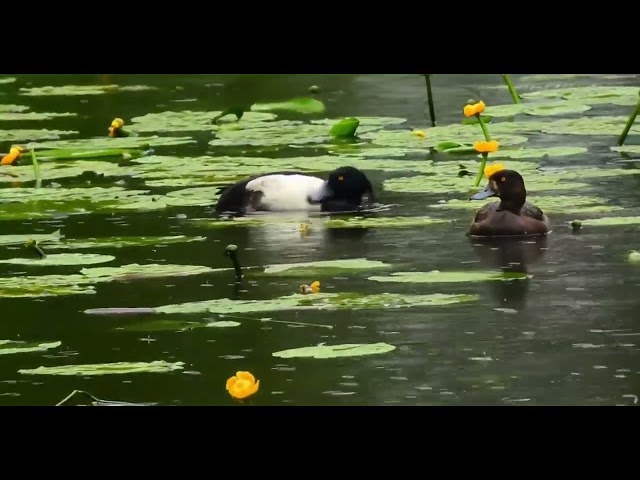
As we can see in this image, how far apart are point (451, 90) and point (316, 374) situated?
764 cm

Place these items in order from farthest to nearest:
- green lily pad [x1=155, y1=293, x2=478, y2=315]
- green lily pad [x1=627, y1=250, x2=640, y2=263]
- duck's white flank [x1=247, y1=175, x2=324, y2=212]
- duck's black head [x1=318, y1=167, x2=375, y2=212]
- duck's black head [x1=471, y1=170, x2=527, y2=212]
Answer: duck's white flank [x1=247, y1=175, x2=324, y2=212] < duck's black head [x1=318, y1=167, x2=375, y2=212] < duck's black head [x1=471, y1=170, x2=527, y2=212] < green lily pad [x1=627, y1=250, x2=640, y2=263] < green lily pad [x1=155, y1=293, x2=478, y2=315]

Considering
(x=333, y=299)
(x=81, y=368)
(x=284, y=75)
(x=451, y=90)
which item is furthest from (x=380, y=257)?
(x=284, y=75)

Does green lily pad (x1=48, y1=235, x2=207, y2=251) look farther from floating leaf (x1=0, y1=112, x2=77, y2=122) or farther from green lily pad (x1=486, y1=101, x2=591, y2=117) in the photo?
floating leaf (x1=0, y1=112, x2=77, y2=122)

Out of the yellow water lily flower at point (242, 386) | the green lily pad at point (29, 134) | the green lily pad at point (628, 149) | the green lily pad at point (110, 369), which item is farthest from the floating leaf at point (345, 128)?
the yellow water lily flower at point (242, 386)

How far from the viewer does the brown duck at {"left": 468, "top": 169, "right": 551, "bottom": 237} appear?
713 cm

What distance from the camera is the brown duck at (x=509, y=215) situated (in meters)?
7.13

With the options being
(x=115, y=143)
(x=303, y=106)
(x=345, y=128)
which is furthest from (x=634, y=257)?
(x=303, y=106)

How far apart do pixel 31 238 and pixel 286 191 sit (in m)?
1.27

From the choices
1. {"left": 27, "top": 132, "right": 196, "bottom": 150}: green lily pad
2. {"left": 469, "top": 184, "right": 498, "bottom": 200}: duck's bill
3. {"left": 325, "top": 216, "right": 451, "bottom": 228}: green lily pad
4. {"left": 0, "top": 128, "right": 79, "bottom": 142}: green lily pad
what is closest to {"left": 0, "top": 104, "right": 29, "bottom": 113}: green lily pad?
{"left": 0, "top": 128, "right": 79, "bottom": 142}: green lily pad

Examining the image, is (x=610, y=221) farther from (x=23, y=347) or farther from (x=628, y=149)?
(x=23, y=347)

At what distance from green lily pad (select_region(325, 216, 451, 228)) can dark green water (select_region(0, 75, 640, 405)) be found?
97 millimetres

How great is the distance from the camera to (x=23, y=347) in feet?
18.0

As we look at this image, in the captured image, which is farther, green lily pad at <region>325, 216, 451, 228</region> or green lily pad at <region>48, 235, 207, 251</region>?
green lily pad at <region>325, 216, 451, 228</region>

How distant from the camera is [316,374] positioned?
201 inches
